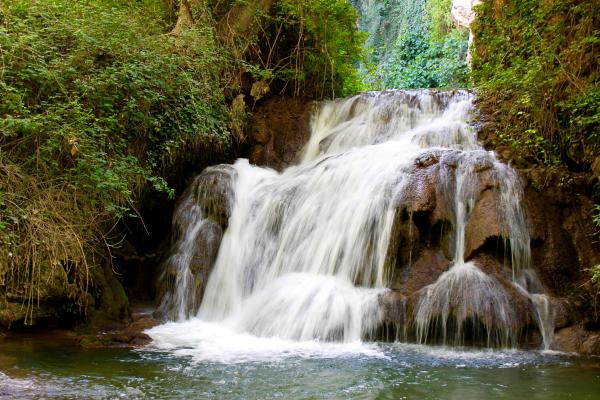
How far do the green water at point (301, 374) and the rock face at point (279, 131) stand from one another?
5.56m

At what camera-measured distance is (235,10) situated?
11633 millimetres

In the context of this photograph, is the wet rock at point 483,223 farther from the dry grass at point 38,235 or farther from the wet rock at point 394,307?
the dry grass at point 38,235

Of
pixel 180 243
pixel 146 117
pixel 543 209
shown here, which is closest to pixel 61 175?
pixel 146 117

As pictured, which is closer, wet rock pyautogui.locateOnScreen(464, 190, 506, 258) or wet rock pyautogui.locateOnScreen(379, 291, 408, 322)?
wet rock pyautogui.locateOnScreen(379, 291, 408, 322)

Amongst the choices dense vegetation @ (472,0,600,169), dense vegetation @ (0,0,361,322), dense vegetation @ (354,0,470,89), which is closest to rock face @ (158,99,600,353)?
dense vegetation @ (472,0,600,169)

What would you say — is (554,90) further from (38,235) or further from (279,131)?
(38,235)

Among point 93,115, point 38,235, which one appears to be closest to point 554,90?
point 93,115

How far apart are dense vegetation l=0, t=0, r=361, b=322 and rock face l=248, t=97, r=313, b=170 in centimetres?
57

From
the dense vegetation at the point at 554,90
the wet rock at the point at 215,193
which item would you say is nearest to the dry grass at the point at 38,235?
the wet rock at the point at 215,193

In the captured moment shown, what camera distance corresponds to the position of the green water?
458 cm

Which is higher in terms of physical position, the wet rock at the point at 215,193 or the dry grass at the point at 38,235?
the wet rock at the point at 215,193

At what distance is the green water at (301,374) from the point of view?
458 cm

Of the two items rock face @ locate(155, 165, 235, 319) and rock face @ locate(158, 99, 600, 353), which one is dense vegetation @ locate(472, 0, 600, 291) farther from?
rock face @ locate(155, 165, 235, 319)

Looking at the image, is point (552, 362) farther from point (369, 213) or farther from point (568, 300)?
point (369, 213)
